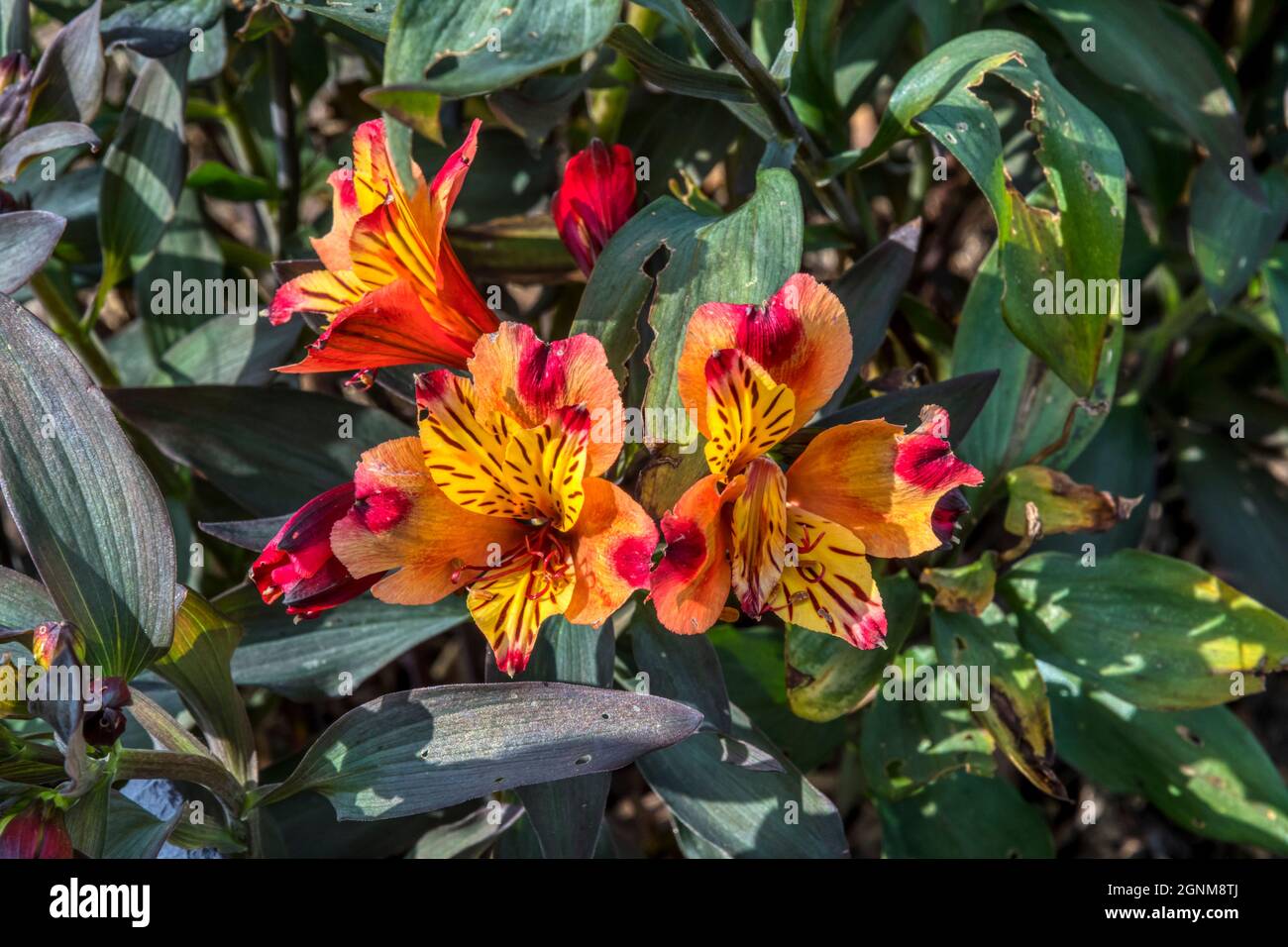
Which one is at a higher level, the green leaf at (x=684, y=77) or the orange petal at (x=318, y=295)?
the green leaf at (x=684, y=77)

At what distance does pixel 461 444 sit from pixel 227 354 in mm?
583

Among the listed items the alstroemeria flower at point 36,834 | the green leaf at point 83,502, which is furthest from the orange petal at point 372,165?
the alstroemeria flower at point 36,834

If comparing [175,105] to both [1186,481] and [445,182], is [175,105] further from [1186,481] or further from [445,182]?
[1186,481]

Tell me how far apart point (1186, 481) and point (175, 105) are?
1205mm

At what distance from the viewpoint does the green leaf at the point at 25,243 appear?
844 mm

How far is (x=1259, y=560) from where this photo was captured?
1353 mm

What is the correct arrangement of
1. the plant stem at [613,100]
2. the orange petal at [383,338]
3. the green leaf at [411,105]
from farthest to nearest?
the plant stem at [613,100], the orange petal at [383,338], the green leaf at [411,105]

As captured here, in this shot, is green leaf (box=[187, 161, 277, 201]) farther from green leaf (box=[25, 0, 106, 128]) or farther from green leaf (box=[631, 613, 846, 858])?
green leaf (box=[631, 613, 846, 858])

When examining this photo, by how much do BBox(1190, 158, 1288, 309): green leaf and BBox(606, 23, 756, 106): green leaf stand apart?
499 millimetres

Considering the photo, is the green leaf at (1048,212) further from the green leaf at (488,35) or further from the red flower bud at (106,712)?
the red flower bud at (106,712)

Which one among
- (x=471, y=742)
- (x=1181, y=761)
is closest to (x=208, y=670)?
(x=471, y=742)

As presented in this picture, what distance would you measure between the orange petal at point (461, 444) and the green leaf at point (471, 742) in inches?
5.7

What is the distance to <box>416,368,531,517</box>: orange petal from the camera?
64cm

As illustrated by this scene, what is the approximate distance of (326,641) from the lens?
0.97 metres
